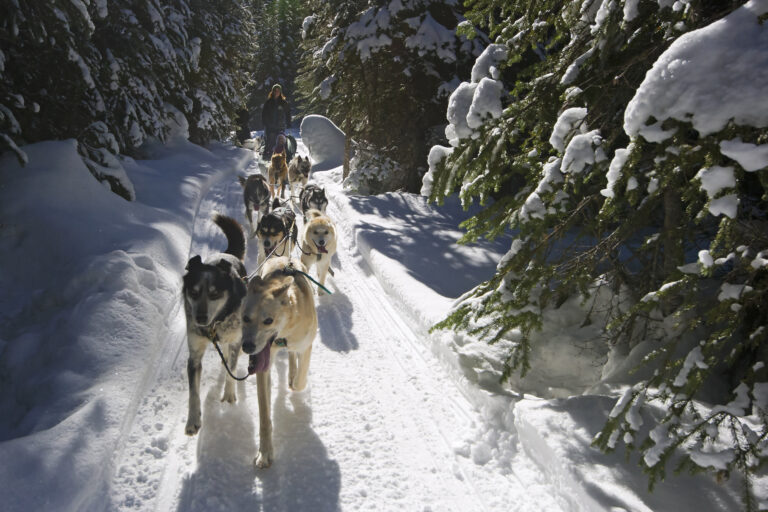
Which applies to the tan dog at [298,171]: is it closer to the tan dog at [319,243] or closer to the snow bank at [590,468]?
the tan dog at [319,243]

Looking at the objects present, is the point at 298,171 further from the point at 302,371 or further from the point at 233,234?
the point at 302,371

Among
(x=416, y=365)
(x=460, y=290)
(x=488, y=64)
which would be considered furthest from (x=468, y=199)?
(x=460, y=290)

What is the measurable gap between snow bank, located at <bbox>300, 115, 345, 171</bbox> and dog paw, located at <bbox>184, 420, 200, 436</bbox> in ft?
59.9

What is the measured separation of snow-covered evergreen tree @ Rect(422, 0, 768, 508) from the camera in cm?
152

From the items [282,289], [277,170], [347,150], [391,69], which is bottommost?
[282,289]

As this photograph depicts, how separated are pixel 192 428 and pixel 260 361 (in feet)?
2.75

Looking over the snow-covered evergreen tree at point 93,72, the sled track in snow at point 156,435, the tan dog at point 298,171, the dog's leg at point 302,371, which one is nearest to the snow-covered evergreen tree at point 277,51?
the snow-covered evergreen tree at point 93,72

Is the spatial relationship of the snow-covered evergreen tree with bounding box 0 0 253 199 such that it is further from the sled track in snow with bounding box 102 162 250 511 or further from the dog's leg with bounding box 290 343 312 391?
the dog's leg with bounding box 290 343 312 391

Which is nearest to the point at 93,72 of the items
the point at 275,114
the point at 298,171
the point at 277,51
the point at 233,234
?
the point at 298,171

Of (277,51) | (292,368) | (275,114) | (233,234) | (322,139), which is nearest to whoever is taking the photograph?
(292,368)

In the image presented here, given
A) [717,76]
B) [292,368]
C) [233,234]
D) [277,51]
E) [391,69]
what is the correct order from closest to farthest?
1. [717,76]
2. [292,368]
3. [233,234]
4. [391,69]
5. [277,51]

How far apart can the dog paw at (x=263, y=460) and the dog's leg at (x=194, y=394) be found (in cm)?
59

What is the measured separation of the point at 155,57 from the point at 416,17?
7.19 metres

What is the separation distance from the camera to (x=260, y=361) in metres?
3.03
